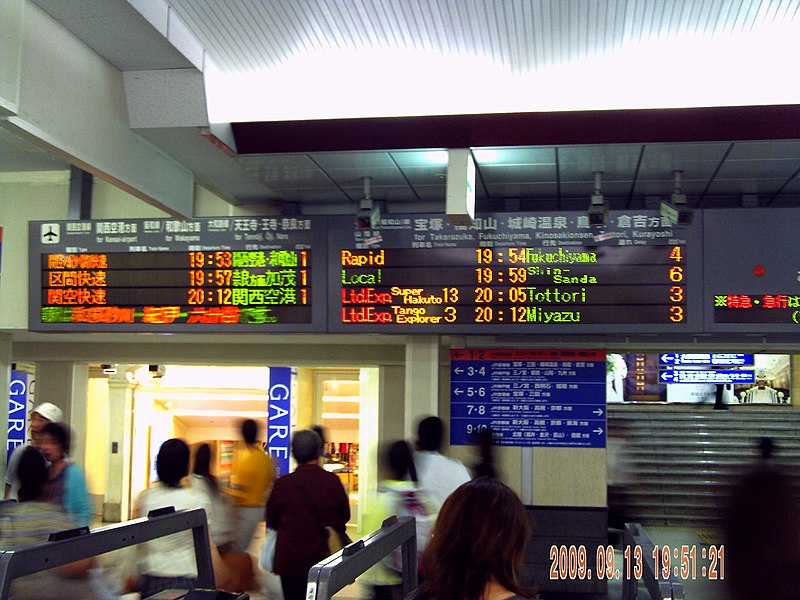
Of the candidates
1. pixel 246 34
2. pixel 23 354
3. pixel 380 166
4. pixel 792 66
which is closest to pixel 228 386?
pixel 23 354

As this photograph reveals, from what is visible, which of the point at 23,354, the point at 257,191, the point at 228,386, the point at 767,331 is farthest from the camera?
the point at 228,386

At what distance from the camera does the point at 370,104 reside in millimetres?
5734

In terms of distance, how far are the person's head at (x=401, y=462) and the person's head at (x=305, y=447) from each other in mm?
367

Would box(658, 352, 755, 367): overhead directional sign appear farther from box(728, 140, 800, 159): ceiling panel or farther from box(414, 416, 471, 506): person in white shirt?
box(414, 416, 471, 506): person in white shirt

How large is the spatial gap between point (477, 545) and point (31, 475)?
2715 mm

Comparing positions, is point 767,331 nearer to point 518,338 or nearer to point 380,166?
point 518,338

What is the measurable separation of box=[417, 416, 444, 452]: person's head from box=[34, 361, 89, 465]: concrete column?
5455 mm

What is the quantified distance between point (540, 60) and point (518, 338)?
2.53 metres

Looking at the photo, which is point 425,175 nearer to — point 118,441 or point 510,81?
point 510,81

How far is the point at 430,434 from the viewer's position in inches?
178

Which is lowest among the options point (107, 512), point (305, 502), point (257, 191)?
point (107, 512)

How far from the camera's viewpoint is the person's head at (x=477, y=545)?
6.29 ft

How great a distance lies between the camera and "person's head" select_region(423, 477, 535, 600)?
1.92 meters

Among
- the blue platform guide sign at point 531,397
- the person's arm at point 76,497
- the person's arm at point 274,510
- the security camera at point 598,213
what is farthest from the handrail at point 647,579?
the person's arm at point 76,497
